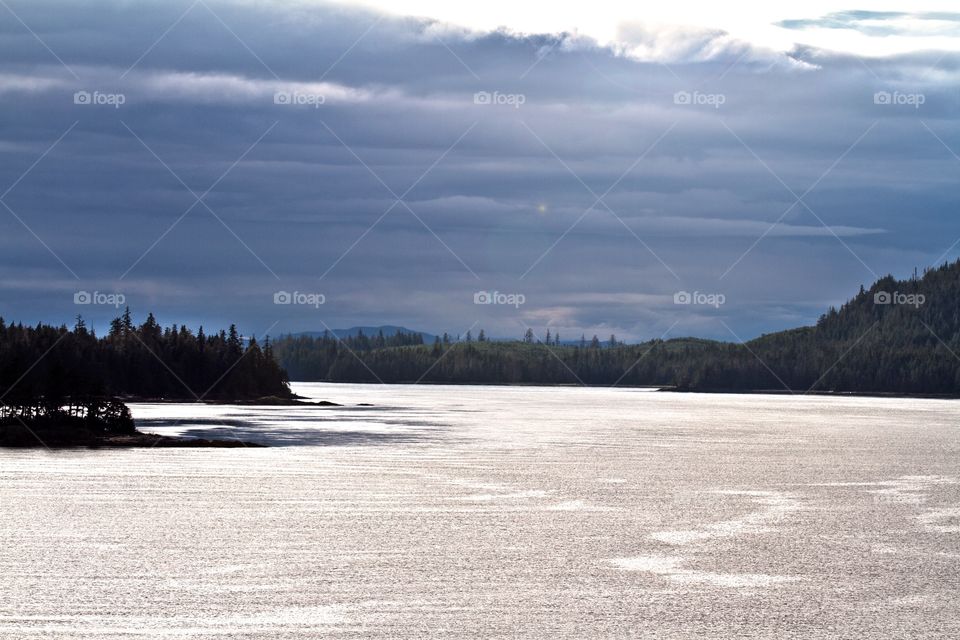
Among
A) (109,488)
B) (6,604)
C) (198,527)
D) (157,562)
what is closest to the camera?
(6,604)

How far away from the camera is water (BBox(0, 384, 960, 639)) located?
1138 inches

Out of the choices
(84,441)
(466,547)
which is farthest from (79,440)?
(466,547)

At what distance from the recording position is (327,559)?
3709cm

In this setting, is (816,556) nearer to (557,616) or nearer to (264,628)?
(557,616)

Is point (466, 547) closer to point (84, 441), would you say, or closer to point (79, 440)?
point (84, 441)

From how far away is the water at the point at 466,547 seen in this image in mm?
28906

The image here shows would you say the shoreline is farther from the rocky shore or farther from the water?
the water

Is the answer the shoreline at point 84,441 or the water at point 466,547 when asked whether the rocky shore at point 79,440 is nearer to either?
the shoreline at point 84,441

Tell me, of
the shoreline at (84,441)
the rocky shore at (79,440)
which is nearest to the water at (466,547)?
the shoreline at (84,441)

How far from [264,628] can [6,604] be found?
7202 mm

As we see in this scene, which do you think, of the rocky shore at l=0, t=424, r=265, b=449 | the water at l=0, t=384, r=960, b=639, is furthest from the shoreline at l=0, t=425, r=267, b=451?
the water at l=0, t=384, r=960, b=639

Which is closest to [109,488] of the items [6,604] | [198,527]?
[198,527]

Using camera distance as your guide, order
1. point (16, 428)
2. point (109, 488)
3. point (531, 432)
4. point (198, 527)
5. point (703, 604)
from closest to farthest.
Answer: point (703, 604) → point (198, 527) → point (109, 488) → point (16, 428) → point (531, 432)

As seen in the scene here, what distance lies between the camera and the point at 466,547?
40406mm
